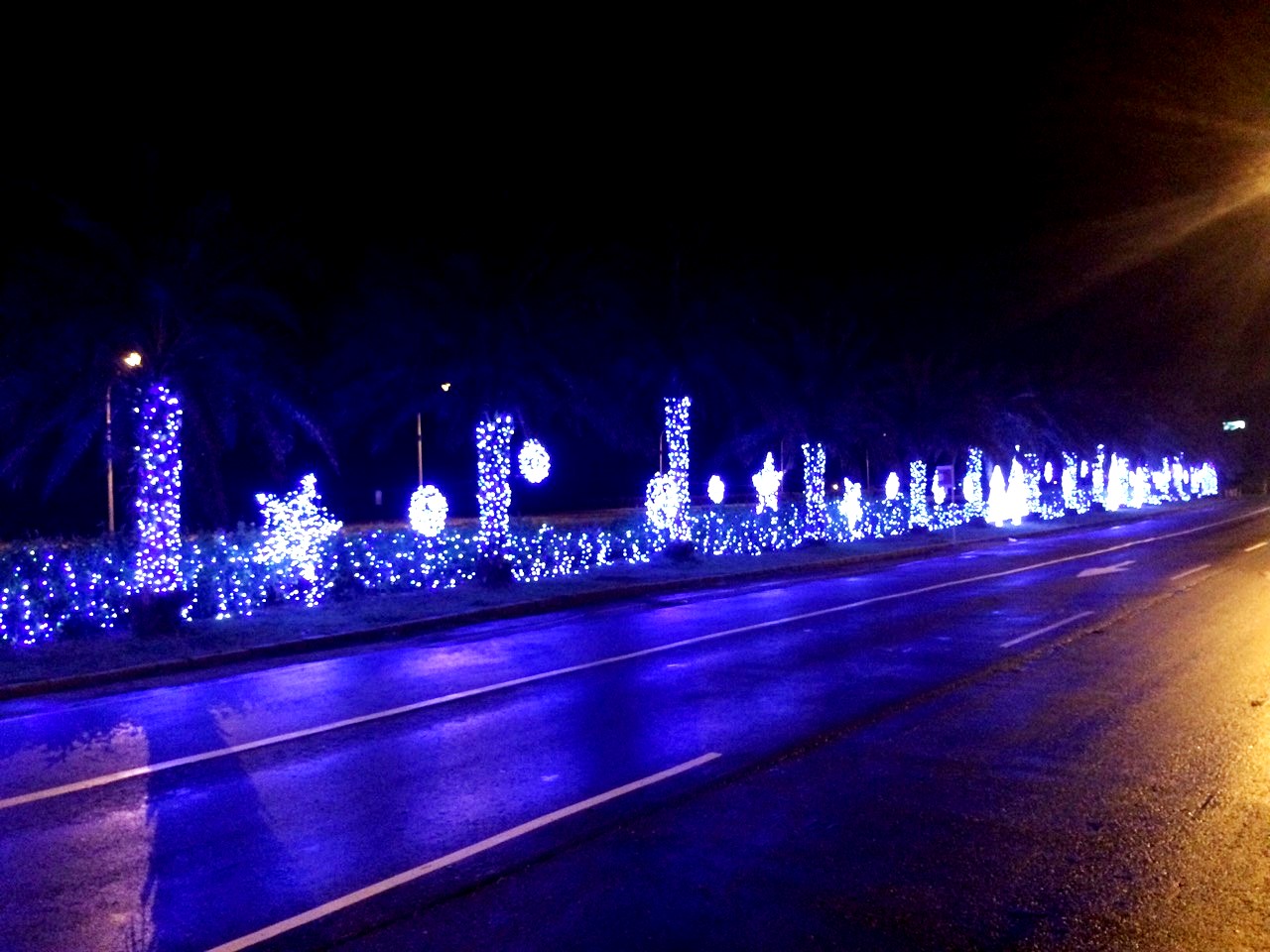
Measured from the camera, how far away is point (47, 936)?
18.7ft

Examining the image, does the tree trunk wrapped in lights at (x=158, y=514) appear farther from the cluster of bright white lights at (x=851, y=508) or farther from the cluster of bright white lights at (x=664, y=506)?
the cluster of bright white lights at (x=851, y=508)

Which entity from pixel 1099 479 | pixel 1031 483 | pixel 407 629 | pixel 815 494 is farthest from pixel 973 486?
pixel 407 629

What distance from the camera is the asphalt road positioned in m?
5.73

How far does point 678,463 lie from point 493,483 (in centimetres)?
722

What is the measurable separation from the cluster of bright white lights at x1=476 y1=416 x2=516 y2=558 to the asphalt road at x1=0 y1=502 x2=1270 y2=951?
815 cm

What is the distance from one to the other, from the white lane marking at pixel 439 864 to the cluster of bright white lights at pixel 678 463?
20.6m

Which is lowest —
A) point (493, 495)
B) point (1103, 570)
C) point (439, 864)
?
point (439, 864)

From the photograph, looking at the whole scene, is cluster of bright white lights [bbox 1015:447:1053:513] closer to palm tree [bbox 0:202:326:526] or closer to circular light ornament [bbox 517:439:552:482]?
circular light ornament [bbox 517:439:552:482]

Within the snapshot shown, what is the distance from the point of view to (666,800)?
7.72 m

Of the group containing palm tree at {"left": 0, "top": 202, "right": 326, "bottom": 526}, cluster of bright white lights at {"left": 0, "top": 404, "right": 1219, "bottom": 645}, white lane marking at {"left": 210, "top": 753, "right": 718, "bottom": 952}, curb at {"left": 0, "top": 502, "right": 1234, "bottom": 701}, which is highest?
palm tree at {"left": 0, "top": 202, "right": 326, "bottom": 526}

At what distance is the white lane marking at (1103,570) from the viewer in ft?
79.7

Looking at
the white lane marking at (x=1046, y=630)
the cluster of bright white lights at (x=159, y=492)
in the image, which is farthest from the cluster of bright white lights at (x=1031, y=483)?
the cluster of bright white lights at (x=159, y=492)

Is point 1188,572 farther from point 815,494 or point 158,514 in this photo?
point 158,514

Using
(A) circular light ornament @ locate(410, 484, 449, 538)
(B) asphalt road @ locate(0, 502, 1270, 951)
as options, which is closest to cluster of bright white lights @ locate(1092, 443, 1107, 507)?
(A) circular light ornament @ locate(410, 484, 449, 538)
